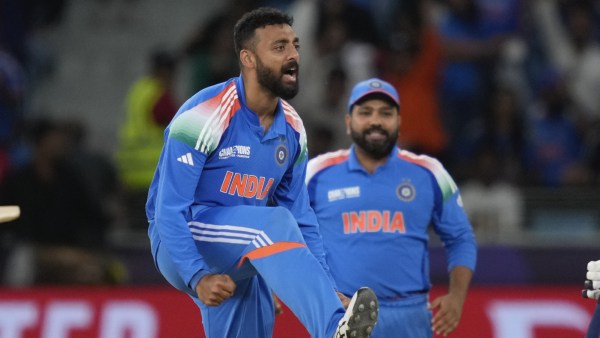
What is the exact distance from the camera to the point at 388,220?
7672mm

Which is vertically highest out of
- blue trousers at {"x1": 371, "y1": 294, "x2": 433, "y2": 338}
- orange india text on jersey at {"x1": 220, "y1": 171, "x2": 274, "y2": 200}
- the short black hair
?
the short black hair

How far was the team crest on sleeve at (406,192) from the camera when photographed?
25.3ft

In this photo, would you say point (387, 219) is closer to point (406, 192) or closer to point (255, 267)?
point (406, 192)

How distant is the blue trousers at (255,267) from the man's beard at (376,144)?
141cm

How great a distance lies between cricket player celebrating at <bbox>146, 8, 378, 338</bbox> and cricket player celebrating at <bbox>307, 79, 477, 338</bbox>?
3.07 ft

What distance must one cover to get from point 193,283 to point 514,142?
247 inches

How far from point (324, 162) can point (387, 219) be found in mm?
551

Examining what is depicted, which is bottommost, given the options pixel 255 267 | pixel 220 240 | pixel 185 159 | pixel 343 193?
pixel 255 267

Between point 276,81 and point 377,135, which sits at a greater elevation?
point 276,81

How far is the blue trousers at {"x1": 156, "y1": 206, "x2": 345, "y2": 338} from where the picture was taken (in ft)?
19.3

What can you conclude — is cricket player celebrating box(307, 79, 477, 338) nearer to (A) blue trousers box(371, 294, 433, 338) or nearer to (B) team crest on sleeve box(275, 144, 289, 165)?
(A) blue trousers box(371, 294, 433, 338)

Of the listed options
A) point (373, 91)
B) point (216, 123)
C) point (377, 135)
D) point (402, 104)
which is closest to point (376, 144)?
point (377, 135)

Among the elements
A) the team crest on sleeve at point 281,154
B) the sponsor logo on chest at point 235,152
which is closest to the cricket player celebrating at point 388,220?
the team crest on sleeve at point 281,154

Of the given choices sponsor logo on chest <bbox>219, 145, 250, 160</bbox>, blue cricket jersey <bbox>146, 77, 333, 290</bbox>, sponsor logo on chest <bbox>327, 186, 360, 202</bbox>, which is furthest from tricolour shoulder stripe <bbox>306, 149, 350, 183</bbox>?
sponsor logo on chest <bbox>219, 145, 250, 160</bbox>
